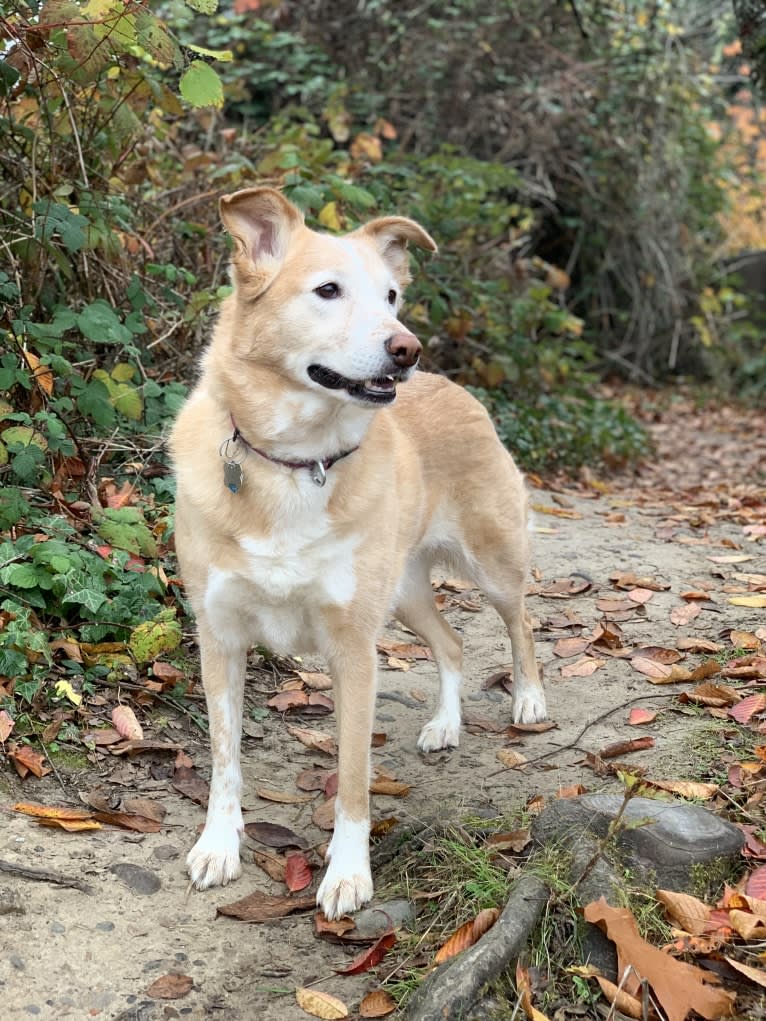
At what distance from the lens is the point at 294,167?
604cm

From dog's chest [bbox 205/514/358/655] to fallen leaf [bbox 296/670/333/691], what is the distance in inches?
49.8

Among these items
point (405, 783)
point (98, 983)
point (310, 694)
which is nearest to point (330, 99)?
point (310, 694)

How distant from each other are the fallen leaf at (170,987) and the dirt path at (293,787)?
2 centimetres

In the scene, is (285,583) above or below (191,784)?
above

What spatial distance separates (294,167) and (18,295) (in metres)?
2.18

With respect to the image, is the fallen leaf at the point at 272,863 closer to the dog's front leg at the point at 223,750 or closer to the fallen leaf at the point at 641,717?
the dog's front leg at the point at 223,750

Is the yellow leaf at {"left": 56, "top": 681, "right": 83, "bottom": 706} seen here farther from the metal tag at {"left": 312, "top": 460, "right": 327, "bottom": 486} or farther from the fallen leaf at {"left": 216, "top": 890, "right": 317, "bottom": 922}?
the metal tag at {"left": 312, "top": 460, "right": 327, "bottom": 486}

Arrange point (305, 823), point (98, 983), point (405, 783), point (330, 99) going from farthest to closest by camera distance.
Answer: point (330, 99)
point (405, 783)
point (305, 823)
point (98, 983)

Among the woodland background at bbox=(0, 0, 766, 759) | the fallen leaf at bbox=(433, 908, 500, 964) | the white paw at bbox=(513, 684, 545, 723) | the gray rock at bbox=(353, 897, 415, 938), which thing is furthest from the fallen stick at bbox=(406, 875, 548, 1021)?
the woodland background at bbox=(0, 0, 766, 759)

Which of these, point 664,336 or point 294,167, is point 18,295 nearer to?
point 294,167

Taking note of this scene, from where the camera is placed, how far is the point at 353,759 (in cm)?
310

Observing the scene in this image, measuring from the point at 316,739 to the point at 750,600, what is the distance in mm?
2201

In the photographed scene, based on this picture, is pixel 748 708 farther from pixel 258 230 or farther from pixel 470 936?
pixel 258 230

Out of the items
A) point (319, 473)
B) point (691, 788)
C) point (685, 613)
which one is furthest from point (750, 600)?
point (319, 473)
